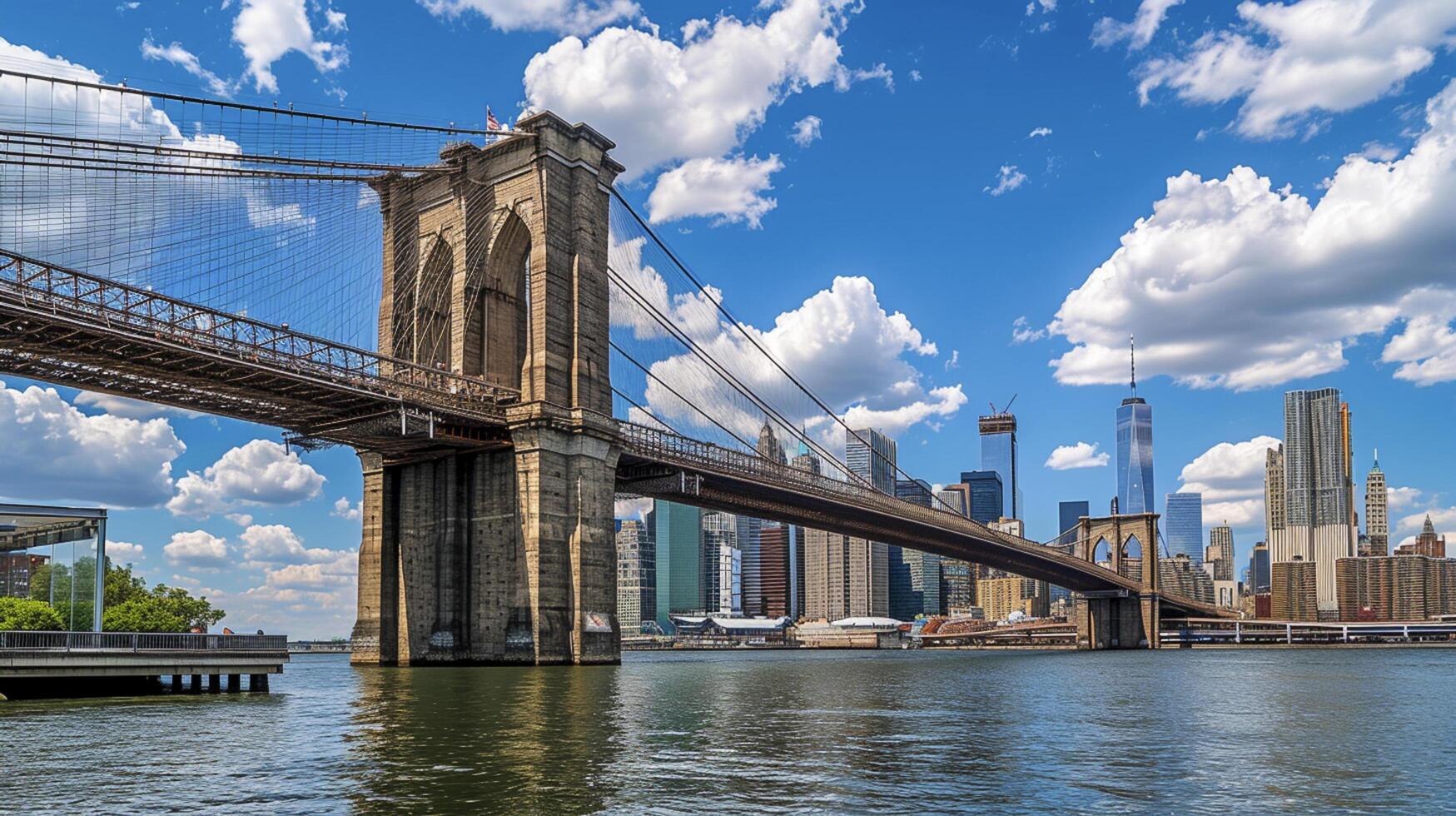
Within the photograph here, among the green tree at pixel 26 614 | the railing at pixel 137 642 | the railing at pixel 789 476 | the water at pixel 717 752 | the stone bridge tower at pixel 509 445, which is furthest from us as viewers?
the railing at pixel 789 476

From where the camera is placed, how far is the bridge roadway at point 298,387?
4953 centimetres

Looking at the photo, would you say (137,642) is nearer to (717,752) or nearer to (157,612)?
(717,752)

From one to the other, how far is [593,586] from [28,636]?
112 feet

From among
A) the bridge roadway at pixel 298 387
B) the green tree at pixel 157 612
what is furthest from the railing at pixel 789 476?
the green tree at pixel 157 612

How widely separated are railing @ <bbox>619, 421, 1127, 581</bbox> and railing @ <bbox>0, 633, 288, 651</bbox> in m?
31.6

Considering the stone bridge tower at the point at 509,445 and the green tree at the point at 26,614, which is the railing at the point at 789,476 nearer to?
the stone bridge tower at the point at 509,445

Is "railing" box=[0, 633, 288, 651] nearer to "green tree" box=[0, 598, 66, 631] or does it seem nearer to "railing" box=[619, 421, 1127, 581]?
"green tree" box=[0, 598, 66, 631]

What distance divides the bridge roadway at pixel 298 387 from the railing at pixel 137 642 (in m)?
14.2

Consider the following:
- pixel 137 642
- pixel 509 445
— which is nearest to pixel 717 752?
pixel 137 642

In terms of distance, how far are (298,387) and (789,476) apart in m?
49.0

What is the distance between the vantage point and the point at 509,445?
2719 inches

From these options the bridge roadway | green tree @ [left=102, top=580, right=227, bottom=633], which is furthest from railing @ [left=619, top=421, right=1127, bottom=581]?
green tree @ [left=102, top=580, right=227, bottom=633]

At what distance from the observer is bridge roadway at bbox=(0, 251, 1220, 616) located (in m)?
49.5

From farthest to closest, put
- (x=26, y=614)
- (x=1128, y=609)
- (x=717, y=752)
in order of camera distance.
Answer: (x=1128, y=609)
(x=26, y=614)
(x=717, y=752)
